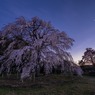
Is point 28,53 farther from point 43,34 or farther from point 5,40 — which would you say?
point 5,40

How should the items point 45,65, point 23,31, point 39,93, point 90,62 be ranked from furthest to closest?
point 90,62
point 23,31
point 45,65
point 39,93

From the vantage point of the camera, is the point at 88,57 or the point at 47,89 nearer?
the point at 47,89

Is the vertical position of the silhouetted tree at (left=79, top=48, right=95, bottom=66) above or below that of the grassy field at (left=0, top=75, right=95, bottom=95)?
above

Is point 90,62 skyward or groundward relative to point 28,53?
skyward

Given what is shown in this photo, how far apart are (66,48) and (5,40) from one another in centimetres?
681

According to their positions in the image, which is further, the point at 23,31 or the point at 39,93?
the point at 23,31

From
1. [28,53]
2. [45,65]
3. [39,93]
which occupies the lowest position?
[39,93]

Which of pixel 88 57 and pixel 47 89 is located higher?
pixel 88 57

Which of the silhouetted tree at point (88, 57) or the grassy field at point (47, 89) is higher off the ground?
the silhouetted tree at point (88, 57)

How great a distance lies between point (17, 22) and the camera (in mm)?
17859

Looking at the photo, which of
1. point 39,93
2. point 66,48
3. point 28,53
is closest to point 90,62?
point 66,48

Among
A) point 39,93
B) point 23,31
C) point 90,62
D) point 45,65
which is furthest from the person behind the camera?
point 90,62

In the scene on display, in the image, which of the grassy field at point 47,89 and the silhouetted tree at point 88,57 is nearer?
the grassy field at point 47,89

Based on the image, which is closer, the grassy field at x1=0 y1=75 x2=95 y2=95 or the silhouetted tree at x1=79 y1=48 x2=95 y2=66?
the grassy field at x1=0 y1=75 x2=95 y2=95
